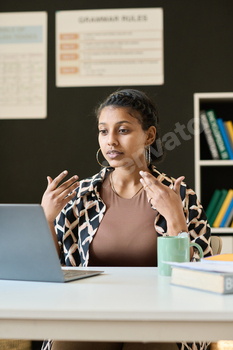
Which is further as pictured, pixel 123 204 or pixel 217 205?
pixel 217 205

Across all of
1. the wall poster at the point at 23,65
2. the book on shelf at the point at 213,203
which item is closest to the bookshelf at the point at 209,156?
the book on shelf at the point at 213,203

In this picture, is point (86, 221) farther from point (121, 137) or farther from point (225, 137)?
point (225, 137)

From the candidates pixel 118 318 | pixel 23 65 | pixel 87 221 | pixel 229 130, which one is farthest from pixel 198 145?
pixel 118 318

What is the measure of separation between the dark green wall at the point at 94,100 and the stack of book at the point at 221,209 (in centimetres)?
28

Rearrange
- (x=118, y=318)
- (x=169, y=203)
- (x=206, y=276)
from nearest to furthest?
(x=118, y=318) → (x=206, y=276) → (x=169, y=203)

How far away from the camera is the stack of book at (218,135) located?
256 cm

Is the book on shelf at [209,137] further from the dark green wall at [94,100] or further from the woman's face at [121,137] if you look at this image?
the woman's face at [121,137]

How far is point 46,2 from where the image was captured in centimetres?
287

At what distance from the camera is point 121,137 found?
159 centimetres

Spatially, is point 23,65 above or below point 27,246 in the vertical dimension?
above

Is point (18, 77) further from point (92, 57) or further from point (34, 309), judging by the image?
point (34, 309)

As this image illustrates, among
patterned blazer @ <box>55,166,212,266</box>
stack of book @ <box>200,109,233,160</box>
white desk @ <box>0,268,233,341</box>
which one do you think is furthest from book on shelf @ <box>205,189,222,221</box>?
white desk @ <box>0,268,233,341</box>

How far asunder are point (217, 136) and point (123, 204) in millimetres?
1281

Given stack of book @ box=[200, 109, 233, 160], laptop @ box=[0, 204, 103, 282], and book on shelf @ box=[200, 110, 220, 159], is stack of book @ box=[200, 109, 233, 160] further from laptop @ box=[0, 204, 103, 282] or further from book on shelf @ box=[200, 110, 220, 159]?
laptop @ box=[0, 204, 103, 282]
